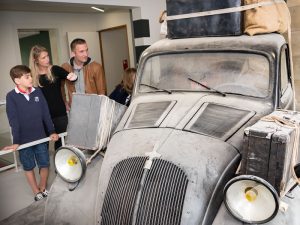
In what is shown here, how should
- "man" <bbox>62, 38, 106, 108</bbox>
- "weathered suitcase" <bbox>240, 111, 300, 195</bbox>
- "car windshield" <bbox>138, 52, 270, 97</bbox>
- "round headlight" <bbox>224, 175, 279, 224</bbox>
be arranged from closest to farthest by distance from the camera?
"round headlight" <bbox>224, 175, 279, 224</bbox>, "weathered suitcase" <bbox>240, 111, 300, 195</bbox>, "car windshield" <bbox>138, 52, 270, 97</bbox>, "man" <bbox>62, 38, 106, 108</bbox>

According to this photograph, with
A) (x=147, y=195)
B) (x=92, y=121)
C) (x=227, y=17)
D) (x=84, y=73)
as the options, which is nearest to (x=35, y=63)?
(x=84, y=73)

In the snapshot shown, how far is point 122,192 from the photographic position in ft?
5.83

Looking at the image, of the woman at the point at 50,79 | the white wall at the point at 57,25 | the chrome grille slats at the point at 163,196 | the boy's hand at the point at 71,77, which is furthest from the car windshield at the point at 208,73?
the white wall at the point at 57,25

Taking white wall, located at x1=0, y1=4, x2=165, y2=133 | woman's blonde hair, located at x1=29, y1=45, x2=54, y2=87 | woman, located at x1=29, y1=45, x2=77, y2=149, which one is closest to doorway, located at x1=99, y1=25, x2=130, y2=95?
white wall, located at x1=0, y1=4, x2=165, y2=133

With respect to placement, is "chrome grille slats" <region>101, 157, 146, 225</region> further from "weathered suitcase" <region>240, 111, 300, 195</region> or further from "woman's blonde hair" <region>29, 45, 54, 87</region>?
"woman's blonde hair" <region>29, 45, 54, 87</region>

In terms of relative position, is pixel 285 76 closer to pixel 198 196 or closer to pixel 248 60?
pixel 248 60

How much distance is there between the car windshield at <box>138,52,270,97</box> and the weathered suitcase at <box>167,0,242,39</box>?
233 millimetres

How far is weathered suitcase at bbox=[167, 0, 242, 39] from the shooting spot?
2.48 m

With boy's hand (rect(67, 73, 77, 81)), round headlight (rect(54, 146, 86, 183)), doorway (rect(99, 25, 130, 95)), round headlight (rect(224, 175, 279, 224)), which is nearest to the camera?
round headlight (rect(224, 175, 279, 224))

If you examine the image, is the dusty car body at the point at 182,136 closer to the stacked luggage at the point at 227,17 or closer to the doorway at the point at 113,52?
the stacked luggage at the point at 227,17

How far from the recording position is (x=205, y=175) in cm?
171

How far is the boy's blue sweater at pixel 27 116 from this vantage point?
10.3ft

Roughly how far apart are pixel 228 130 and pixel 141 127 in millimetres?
577

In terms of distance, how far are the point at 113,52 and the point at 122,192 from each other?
7288mm
